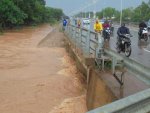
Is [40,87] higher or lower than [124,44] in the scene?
lower

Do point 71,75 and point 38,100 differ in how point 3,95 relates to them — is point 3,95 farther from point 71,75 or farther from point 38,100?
point 71,75

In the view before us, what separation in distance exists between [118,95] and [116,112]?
4.21m

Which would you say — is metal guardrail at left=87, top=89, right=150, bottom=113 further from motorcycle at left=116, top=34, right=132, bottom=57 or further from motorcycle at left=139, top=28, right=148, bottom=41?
motorcycle at left=139, top=28, right=148, bottom=41

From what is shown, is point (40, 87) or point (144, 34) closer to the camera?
point (40, 87)

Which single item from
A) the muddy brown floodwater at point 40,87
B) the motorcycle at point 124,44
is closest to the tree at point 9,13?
the muddy brown floodwater at point 40,87

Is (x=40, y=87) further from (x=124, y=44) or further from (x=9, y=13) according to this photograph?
(x=9, y=13)

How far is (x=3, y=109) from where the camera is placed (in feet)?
40.5

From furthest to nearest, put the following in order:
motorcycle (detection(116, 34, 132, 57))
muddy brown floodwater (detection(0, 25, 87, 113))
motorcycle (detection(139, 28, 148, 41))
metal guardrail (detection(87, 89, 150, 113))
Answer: motorcycle (detection(139, 28, 148, 41))
motorcycle (detection(116, 34, 132, 57))
muddy brown floodwater (detection(0, 25, 87, 113))
metal guardrail (detection(87, 89, 150, 113))

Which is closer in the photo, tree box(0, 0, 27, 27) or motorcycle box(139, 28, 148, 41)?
motorcycle box(139, 28, 148, 41)

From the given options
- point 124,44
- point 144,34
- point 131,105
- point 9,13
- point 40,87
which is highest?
point 131,105

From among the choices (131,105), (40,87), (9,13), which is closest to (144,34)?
(40,87)

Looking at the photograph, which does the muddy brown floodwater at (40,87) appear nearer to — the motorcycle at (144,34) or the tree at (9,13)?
the motorcycle at (144,34)

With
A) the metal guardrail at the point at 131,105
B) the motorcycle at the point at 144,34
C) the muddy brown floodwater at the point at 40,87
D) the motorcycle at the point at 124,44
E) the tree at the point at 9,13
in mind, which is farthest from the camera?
the tree at the point at 9,13

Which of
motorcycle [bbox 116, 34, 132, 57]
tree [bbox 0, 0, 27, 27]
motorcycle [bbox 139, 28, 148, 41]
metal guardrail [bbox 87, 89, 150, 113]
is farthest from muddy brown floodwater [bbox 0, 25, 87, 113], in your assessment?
tree [bbox 0, 0, 27, 27]
